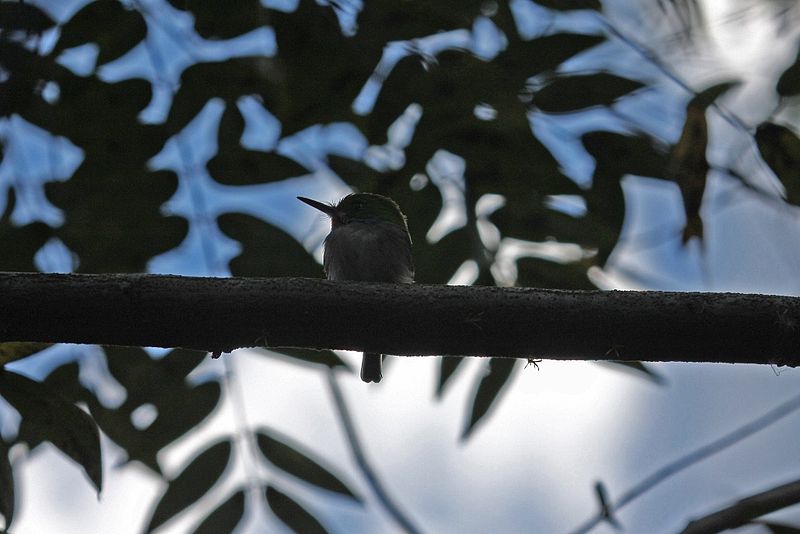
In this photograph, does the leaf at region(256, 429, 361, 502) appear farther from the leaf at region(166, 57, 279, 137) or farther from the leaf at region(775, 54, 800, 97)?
the leaf at region(775, 54, 800, 97)

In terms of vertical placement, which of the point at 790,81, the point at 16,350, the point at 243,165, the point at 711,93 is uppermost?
the point at 790,81

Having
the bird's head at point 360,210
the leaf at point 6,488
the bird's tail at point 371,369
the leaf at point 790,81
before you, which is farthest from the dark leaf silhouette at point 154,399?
the leaf at point 790,81

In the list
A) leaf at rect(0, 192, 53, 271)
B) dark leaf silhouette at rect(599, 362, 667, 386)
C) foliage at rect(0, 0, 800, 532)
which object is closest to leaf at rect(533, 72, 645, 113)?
foliage at rect(0, 0, 800, 532)

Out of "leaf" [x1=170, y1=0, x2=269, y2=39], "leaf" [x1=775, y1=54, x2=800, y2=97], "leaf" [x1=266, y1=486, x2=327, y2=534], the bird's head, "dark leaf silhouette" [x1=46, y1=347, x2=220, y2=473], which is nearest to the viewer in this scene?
"leaf" [x1=775, y1=54, x2=800, y2=97]

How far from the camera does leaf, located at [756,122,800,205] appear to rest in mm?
3051

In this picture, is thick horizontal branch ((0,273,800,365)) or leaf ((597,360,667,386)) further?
leaf ((597,360,667,386))

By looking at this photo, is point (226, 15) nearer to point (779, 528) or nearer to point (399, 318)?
point (399, 318)

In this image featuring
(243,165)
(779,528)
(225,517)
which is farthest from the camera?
(243,165)

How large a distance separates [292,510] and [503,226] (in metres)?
1.39

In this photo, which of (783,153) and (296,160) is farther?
(296,160)

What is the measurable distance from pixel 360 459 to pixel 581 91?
5.49ft

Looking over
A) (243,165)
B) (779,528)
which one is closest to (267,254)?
(243,165)

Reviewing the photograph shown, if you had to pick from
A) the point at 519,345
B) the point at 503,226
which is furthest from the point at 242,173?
the point at 519,345

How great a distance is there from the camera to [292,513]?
3.55m
